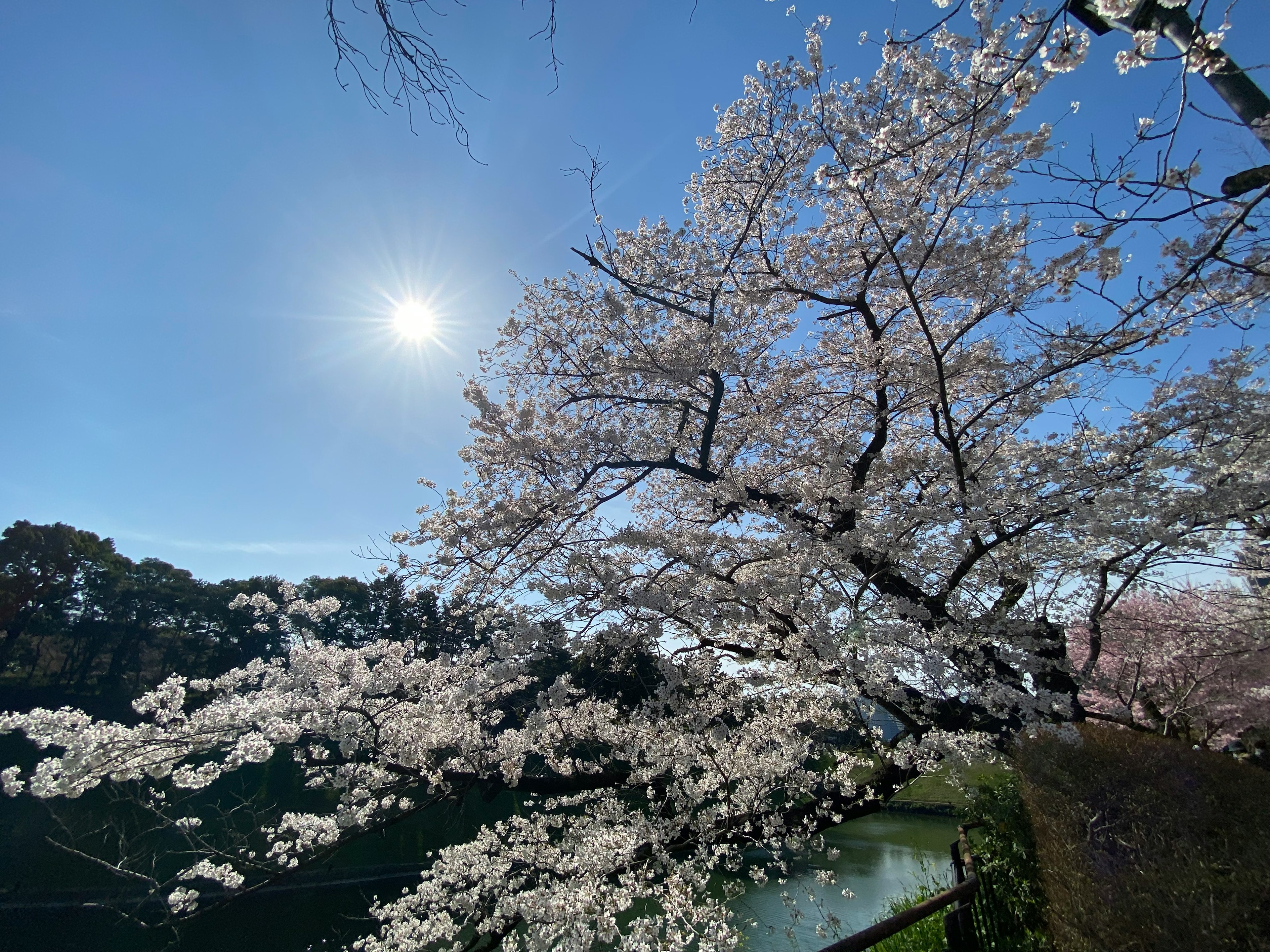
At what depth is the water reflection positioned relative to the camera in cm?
933

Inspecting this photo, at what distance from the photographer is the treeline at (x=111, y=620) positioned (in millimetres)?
28359

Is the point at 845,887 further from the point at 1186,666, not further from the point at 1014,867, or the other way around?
the point at 1014,867

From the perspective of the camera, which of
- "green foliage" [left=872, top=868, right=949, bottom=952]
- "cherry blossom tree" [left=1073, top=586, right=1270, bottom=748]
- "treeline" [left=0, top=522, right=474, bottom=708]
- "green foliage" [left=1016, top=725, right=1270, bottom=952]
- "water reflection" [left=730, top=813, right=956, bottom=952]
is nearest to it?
"green foliage" [left=1016, top=725, right=1270, bottom=952]

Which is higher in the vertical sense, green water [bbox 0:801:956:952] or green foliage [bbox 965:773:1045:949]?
green foliage [bbox 965:773:1045:949]

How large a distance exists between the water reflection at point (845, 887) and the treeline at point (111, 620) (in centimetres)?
2084

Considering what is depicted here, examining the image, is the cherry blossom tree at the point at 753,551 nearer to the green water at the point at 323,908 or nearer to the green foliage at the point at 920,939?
the green foliage at the point at 920,939

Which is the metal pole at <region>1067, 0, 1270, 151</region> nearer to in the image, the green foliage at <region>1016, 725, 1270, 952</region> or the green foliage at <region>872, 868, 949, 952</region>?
the green foliage at <region>1016, 725, 1270, 952</region>

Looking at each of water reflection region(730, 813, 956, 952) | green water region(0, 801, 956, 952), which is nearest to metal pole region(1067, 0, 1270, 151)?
water reflection region(730, 813, 956, 952)

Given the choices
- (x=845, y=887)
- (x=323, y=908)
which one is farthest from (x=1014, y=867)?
(x=323, y=908)

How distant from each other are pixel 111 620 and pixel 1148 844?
43267 mm

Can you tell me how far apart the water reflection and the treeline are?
20.8 meters

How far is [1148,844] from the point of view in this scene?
263cm

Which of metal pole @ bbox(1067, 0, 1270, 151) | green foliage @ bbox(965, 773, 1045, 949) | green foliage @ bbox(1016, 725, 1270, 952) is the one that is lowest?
green foliage @ bbox(965, 773, 1045, 949)

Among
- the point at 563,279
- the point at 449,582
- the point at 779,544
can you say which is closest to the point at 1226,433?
the point at 779,544
